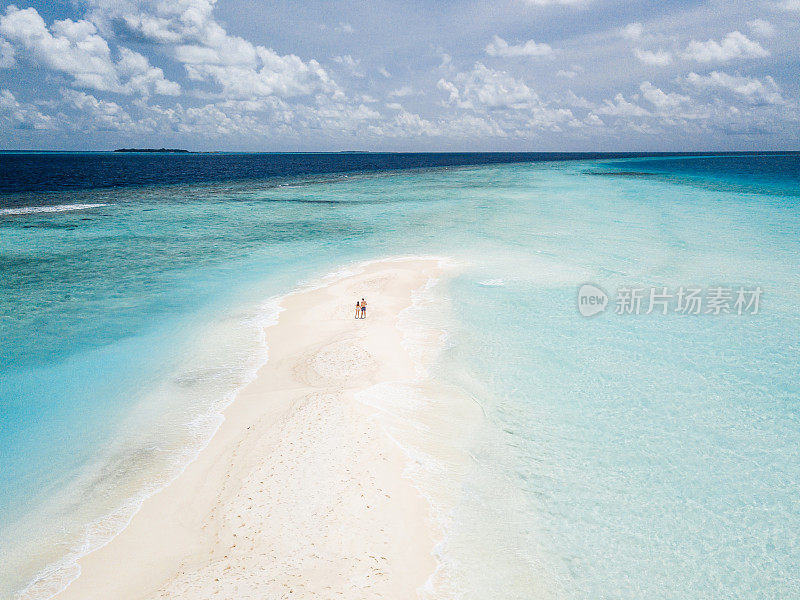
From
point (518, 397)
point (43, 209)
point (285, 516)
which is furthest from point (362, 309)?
point (43, 209)

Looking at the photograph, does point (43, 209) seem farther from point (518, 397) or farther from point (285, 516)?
point (518, 397)

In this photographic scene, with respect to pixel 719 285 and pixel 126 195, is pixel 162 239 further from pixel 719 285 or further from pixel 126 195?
pixel 719 285

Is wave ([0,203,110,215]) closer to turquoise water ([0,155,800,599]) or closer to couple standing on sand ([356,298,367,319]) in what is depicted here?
turquoise water ([0,155,800,599])

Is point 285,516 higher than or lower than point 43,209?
lower

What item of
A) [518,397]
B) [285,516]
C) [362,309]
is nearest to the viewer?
[285,516]

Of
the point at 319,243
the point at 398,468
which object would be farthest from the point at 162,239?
the point at 398,468

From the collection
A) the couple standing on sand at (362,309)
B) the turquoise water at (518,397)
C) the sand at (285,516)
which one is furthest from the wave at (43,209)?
the sand at (285,516)

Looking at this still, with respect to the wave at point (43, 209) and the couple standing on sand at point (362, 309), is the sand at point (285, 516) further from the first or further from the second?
the wave at point (43, 209)
